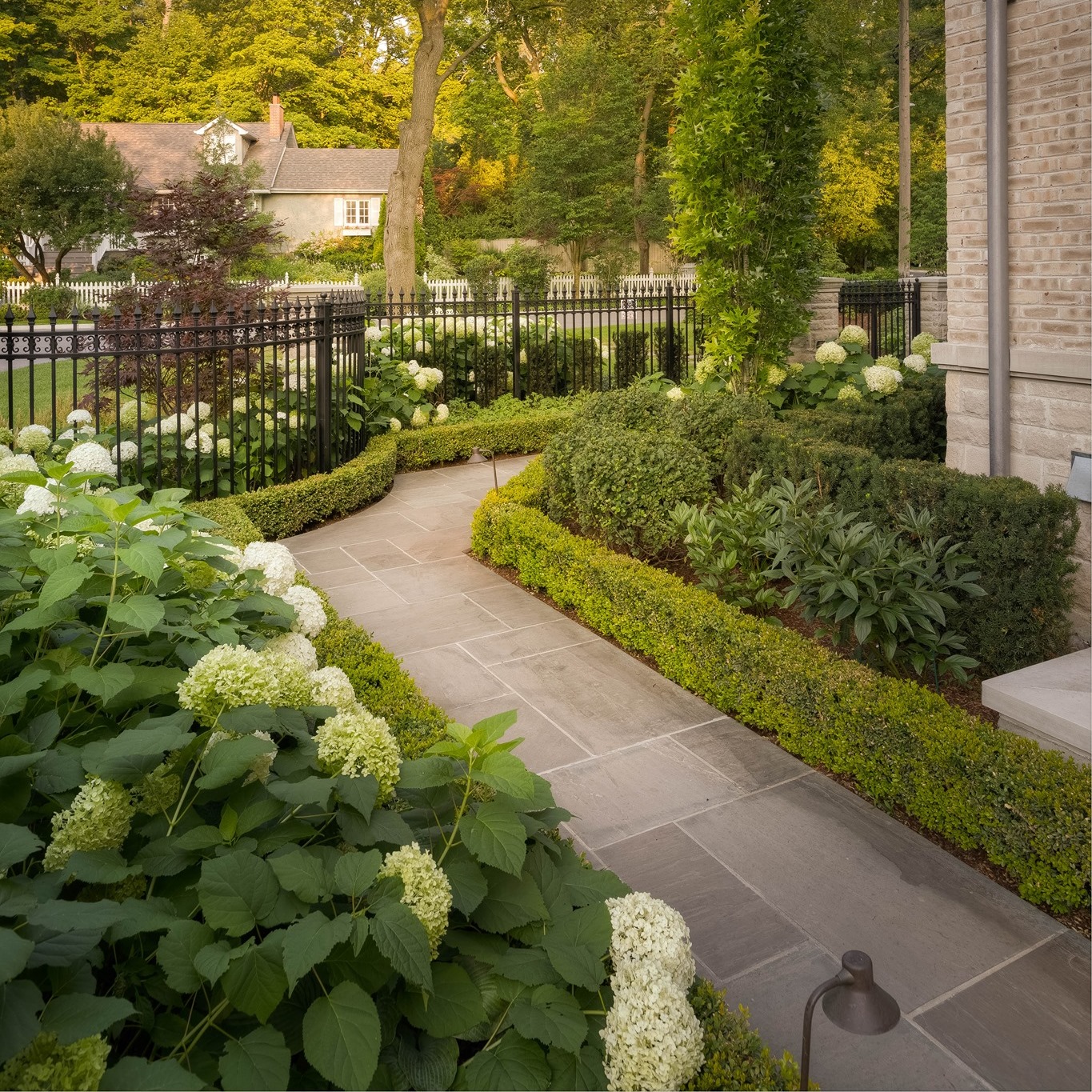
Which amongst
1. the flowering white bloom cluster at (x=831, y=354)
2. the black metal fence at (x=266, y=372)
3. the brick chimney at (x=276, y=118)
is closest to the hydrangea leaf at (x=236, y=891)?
the black metal fence at (x=266, y=372)

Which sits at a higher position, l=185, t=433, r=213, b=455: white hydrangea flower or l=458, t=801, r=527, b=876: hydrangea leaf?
l=185, t=433, r=213, b=455: white hydrangea flower

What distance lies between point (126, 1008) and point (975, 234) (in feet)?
17.2

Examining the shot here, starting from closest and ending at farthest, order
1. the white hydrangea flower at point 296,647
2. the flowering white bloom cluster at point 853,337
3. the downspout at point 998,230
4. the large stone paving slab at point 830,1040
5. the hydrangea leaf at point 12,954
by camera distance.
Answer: the hydrangea leaf at point 12,954
the large stone paving slab at point 830,1040
the white hydrangea flower at point 296,647
the downspout at point 998,230
the flowering white bloom cluster at point 853,337

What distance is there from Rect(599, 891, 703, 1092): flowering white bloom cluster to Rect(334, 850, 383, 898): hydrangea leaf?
22.2 inches

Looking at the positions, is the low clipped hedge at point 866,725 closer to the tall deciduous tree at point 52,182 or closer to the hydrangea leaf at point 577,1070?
the hydrangea leaf at point 577,1070

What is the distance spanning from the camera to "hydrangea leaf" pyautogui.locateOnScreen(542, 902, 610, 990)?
6.44 feet

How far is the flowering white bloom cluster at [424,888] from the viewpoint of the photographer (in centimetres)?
191

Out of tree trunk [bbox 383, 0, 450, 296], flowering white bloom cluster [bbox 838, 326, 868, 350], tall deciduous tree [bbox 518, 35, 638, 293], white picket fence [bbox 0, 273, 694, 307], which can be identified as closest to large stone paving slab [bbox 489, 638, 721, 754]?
flowering white bloom cluster [bbox 838, 326, 868, 350]

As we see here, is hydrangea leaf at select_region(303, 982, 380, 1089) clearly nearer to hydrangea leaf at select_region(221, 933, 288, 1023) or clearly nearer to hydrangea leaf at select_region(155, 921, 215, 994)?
hydrangea leaf at select_region(221, 933, 288, 1023)

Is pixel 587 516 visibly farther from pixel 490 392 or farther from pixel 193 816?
pixel 490 392

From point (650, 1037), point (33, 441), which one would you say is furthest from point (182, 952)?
point (33, 441)

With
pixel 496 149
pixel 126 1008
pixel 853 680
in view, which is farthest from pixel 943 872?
pixel 496 149

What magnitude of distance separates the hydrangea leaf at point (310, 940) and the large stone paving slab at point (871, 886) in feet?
5.86

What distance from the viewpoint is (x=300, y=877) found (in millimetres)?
1866
